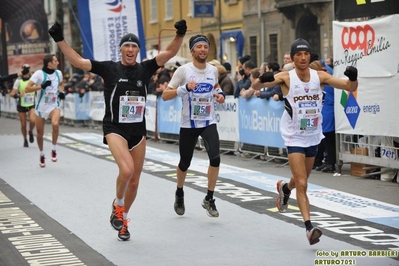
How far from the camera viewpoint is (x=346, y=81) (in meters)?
8.98

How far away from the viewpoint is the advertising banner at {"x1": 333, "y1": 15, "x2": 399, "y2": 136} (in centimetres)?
1377

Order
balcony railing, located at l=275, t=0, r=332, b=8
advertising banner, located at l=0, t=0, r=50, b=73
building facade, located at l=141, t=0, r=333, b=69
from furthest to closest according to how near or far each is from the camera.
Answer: advertising banner, located at l=0, t=0, r=50, b=73 < building facade, located at l=141, t=0, r=333, b=69 < balcony railing, located at l=275, t=0, r=332, b=8

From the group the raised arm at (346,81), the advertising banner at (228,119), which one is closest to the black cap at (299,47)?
the raised arm at (346,81)

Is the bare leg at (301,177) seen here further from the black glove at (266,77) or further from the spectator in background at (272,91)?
the spectator in background at (272,91)

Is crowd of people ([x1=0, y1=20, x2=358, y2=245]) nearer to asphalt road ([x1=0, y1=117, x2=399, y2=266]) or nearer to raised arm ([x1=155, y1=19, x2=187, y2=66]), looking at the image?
raised arm ([x1=155, y1=19, x2=187, y2=66])

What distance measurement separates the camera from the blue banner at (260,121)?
659 inches

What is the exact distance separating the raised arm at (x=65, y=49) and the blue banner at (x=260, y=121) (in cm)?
769

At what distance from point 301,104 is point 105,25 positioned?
16.6m

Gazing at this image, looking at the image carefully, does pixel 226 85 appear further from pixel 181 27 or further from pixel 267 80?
pixel 267 80

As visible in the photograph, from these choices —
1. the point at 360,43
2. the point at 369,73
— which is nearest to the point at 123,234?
the point at 369,73

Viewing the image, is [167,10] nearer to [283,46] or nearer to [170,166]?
[283,46]

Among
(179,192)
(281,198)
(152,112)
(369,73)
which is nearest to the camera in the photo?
(281,198)

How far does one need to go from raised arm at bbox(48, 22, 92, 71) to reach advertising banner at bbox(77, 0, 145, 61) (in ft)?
52.0

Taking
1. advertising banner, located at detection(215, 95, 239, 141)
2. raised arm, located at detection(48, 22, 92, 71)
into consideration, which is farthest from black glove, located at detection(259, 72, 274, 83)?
advertising banner, located at detection(215, 95, 239, 141)
